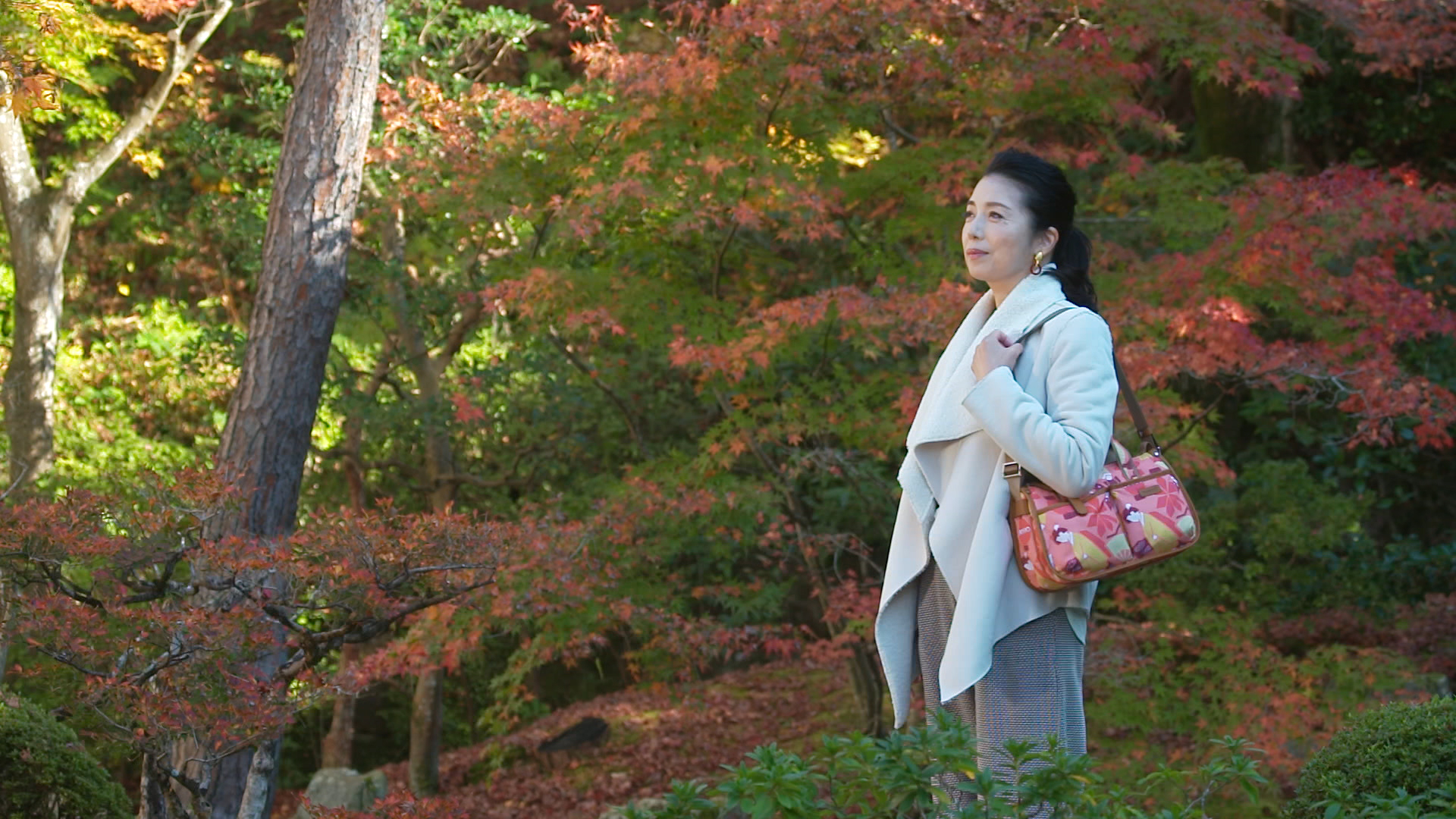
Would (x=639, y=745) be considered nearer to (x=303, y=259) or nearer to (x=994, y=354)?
(x=303, y=259)

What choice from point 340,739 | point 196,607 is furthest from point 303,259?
point 340,739

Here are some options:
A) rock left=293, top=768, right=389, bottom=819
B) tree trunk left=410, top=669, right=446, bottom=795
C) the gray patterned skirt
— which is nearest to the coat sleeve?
the gray patterned skirt

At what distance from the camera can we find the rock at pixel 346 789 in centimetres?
662

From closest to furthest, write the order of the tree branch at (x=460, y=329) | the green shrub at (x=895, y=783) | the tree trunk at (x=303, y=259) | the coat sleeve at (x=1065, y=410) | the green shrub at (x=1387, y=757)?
the green shrub at (x=895, y=783) → the coat sleeve at (x=1065, y=410) → the green shrub at (x=1387, y=757) → the tree trunk at (x=303, y=259) → the tree branch at (x=460, y=329)

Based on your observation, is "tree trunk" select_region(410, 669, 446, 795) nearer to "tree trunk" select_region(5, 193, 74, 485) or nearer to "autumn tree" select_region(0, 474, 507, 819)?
"tree trunk" select_region(5, 193, 74, 485)

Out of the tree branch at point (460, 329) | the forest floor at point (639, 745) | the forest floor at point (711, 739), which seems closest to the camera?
the forest floor at point (711, 739)

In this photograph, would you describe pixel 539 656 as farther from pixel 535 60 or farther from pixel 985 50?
pixel 535 60

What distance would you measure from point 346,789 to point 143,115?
12.0ft

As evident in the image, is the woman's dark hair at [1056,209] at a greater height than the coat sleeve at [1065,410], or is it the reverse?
the woman's dark hair at [1056,209]

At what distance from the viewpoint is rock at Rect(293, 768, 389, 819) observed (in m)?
6.62

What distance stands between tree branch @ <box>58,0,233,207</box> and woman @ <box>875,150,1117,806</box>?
→ 5.89 m

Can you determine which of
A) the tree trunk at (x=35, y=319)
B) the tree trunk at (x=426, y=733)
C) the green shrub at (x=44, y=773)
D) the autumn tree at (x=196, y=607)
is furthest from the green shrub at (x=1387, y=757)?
the tree trunk at (x=35, y=319)

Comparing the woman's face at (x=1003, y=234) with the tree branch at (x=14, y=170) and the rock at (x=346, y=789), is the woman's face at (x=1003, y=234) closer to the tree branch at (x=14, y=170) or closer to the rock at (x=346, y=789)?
the rock at (x=346, y=789)

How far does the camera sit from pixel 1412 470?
777 cm
